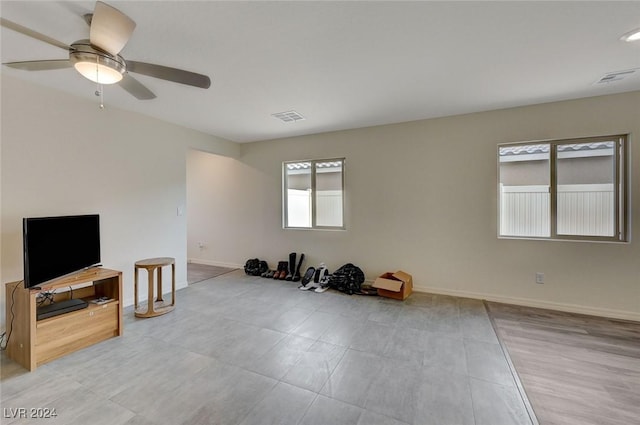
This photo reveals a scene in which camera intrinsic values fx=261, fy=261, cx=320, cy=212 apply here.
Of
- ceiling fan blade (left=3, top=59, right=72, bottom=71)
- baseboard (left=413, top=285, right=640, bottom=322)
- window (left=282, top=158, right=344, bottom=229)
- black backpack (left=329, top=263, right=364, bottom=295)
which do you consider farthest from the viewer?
window (left=282, top=158, right=344, bottom=229)

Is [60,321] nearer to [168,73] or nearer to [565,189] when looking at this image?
[168,73]

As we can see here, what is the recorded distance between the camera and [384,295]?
152 inches

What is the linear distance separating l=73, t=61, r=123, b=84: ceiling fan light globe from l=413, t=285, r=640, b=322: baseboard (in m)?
4.31

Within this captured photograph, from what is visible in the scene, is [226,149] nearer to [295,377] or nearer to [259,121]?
[259,121]

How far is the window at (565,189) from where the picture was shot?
10.5 feet

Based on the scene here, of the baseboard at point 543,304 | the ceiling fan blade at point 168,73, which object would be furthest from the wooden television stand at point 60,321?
the baseboard at point 543,304

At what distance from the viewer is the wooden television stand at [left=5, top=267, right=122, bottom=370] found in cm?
215

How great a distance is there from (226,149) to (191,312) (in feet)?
10.4

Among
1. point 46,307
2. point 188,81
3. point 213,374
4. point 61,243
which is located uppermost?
point 188,81

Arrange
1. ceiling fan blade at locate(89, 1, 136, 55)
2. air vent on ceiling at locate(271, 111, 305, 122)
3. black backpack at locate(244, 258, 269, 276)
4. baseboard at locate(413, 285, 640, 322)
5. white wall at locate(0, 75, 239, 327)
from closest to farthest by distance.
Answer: ceiling fan blade at locate(89, 1, 136, 55) → white wall at locate(0, 75, 239, 327) → baseboard at locate(413, 285, 640, 322) → air vent on ceiling at locate(271, 111, 305, 122) → black backpack at locate(244, 258, 269, 276)

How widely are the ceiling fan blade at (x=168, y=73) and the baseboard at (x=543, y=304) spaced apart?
3.90 meters

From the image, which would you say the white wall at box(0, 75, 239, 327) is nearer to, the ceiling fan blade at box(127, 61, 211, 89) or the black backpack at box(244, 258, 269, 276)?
the black backpack at box(244, 258, 269, 276)

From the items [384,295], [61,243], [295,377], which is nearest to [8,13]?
[61,243]

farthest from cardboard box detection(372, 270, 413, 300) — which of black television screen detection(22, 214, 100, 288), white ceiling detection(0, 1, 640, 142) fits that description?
black television screen detection(22, 214, 100, 288)
